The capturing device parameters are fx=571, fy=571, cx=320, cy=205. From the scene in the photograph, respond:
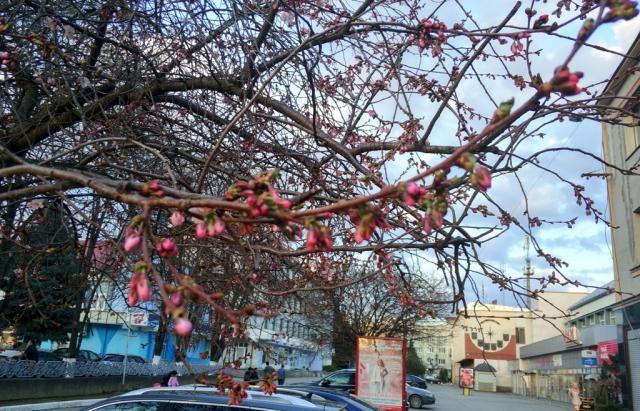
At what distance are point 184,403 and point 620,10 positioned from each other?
447 centimetres

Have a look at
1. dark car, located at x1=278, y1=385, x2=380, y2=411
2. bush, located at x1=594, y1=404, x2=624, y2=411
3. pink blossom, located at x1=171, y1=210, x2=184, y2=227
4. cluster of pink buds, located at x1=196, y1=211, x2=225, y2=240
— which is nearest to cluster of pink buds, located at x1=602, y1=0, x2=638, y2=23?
cluster of pink buds, located at x1=196, y1=211, x2=225, y2=240

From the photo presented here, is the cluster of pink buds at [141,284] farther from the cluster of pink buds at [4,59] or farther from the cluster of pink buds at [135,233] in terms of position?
the cluster of pink buds at [4,59]

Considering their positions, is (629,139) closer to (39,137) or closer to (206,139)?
(206,139)

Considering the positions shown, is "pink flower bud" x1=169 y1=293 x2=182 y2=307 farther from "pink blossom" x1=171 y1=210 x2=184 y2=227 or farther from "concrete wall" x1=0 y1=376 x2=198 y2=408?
"concrete wall" x1=0 y1=376 x2=198 y2=408

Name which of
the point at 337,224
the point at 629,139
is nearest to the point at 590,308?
Result: the point at 629,139

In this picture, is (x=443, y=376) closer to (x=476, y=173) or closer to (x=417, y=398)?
(x=417, y=398)

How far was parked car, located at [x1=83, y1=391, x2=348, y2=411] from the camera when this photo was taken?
486cm

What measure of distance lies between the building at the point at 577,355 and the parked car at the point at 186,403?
11806 mm

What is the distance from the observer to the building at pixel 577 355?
25.4 metres

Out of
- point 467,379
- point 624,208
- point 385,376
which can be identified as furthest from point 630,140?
point 467,379

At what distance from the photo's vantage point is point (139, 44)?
704 centimetres

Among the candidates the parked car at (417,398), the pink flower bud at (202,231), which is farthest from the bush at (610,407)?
the pink flower bud at (202,231)

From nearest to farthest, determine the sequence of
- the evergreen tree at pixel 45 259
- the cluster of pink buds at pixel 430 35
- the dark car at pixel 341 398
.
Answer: the cluster of pink buds at pixel 430 35 → the evergreen tree at pixel 45 259 → the dark car at pixel 341 398

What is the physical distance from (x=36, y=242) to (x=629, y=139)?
16.5 meters
